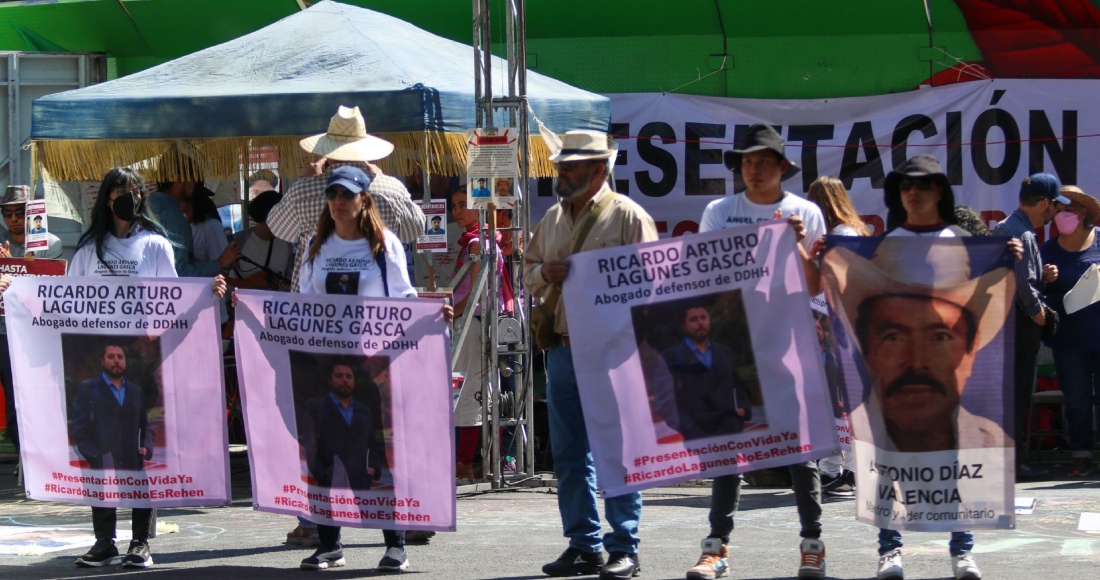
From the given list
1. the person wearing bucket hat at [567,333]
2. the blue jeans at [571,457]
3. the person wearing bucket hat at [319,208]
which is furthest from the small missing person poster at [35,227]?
the blue jeans at [571,457]

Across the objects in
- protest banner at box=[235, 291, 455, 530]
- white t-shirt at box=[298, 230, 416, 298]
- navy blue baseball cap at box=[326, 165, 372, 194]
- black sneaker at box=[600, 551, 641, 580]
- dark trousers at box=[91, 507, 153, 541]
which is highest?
navy blue baseball cap at box=[326, 165, 372, 194]

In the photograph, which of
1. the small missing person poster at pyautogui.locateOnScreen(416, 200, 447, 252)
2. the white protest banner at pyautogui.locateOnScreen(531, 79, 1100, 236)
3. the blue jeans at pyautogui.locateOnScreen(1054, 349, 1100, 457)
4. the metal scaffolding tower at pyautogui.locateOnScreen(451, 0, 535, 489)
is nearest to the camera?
the metal scaffolding tower at pyautogui.locateOnScreen(451, 0, 535, 489)

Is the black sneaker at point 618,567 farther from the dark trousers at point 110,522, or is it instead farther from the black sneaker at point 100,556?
the black sneaker at point 100,556

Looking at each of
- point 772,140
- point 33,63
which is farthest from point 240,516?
point 33,63

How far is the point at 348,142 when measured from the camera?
27.3 ft

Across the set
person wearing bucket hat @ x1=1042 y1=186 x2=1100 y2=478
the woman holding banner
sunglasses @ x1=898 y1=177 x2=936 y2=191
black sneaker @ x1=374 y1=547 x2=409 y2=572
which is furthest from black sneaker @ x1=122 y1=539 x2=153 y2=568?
person wearing bucket hat @ x1=1042 y1=186 x2=1100 y2=478

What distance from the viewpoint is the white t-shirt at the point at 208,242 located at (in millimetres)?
10922

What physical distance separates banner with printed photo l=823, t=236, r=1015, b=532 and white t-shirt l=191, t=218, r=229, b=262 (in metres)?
6.19

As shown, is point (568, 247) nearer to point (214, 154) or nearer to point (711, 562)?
point (711, 562)

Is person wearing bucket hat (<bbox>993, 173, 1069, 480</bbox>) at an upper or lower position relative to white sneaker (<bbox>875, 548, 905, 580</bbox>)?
upper

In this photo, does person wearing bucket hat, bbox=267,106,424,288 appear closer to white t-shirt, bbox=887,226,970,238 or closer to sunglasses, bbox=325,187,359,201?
sunglasses, bbox=325,187,359,201

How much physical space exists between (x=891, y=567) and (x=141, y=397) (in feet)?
11.0

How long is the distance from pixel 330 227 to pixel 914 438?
2637mm

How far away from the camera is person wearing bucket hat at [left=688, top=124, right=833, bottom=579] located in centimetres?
603
